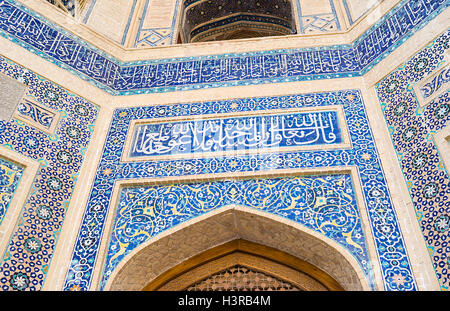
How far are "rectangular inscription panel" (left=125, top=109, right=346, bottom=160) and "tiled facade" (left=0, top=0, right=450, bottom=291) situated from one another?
0.04ft

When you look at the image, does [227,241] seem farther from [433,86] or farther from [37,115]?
[433,86]

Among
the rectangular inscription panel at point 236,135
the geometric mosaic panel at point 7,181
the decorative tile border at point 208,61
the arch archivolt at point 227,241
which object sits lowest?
the arch archivolt at point 227,241

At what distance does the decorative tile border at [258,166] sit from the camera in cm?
253

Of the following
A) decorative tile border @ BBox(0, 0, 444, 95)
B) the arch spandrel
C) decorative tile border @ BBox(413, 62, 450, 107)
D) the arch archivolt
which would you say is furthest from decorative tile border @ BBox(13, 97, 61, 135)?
decorative tile border @ BBox(413, 62, 450, 107)

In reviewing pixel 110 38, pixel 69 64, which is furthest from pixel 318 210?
pixel 110 38

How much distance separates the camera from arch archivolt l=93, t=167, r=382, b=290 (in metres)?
2.59

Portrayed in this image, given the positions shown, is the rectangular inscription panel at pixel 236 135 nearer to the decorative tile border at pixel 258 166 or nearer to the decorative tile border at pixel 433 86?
the decorative tile border at pixel 258 166

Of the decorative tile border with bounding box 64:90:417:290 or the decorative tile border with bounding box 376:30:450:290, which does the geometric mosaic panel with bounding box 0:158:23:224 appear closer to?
the decorative tile border with bounding box 64:90:417:290

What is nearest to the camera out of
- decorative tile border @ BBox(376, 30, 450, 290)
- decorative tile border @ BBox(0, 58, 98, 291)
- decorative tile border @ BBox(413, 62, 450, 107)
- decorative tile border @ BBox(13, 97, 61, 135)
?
decorative tile border @ BBox(376, 30, 450, 290)

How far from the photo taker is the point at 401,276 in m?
2.36

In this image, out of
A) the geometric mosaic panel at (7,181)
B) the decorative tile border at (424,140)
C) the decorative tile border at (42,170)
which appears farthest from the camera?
the geometric mosaic panel at (7,181)

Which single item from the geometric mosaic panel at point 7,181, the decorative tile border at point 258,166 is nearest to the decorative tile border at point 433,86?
the decorative tile border at point 258,166

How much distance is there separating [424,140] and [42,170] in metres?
2.53

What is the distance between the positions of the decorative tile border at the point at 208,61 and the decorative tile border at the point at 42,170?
0.33m
